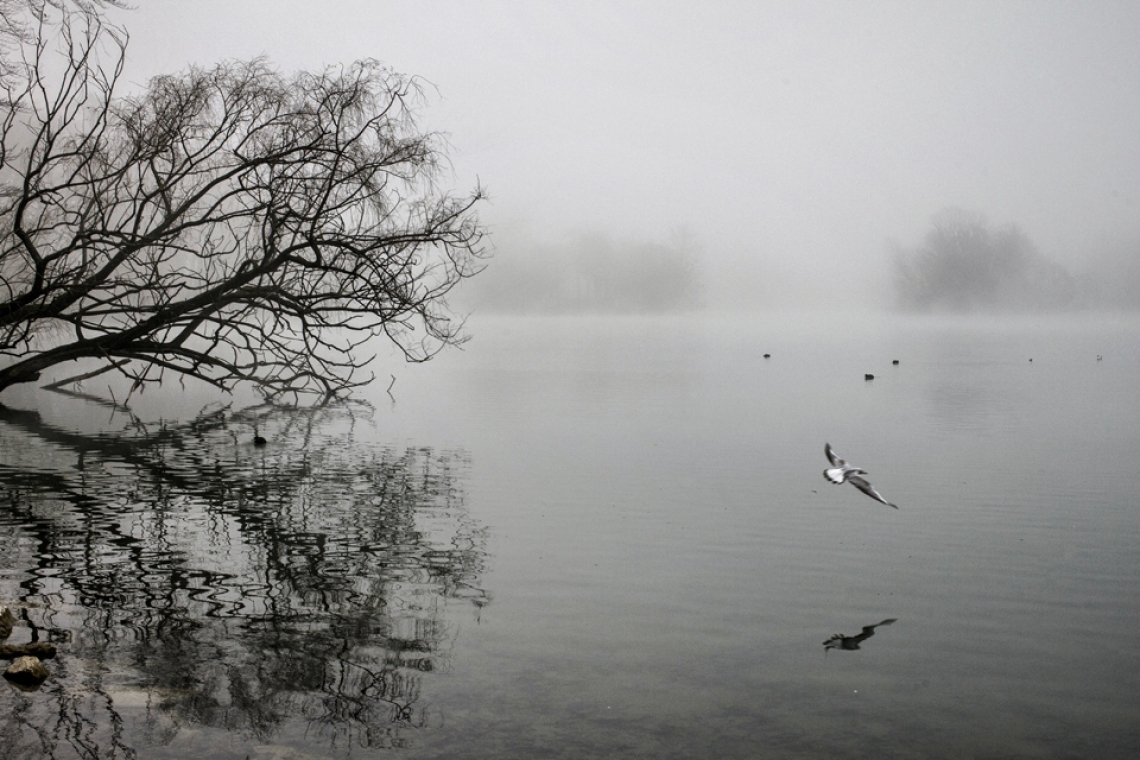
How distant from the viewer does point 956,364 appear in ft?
146

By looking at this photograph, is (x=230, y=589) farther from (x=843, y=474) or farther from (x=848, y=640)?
(x=843, y=474)

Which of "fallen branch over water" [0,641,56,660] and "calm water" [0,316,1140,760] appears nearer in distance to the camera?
"calm water" [0,316,1140,760]

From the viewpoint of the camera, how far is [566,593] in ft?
31.9

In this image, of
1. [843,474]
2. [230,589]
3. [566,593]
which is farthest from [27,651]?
[843,474]

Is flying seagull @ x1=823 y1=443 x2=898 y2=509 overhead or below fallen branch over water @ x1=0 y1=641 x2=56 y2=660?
overhead

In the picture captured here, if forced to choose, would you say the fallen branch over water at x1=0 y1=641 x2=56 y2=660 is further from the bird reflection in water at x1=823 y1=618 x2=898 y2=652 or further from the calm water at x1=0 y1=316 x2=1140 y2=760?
the bird reflection in water at x1=823 y1=618 x2=898 y2=652

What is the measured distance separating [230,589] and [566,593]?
312 cm

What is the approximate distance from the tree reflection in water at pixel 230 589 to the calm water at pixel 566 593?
0.12 feet

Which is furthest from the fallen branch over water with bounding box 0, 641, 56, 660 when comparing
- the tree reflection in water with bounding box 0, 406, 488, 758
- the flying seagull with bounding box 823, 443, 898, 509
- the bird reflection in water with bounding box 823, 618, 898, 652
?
the flying seagull with bounding box 823, 443, 898, 509

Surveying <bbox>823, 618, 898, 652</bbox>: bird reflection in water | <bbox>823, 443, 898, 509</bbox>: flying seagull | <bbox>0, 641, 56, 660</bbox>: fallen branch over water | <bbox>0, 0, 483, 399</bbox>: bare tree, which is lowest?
<bbox>823, 618, 898, 652</bbox>: bird reflection in water

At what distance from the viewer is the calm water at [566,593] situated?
6723mm

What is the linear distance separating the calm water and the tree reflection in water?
4cm

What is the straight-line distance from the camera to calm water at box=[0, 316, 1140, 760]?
672 cm

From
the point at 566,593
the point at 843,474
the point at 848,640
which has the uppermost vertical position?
the point at 843,474
